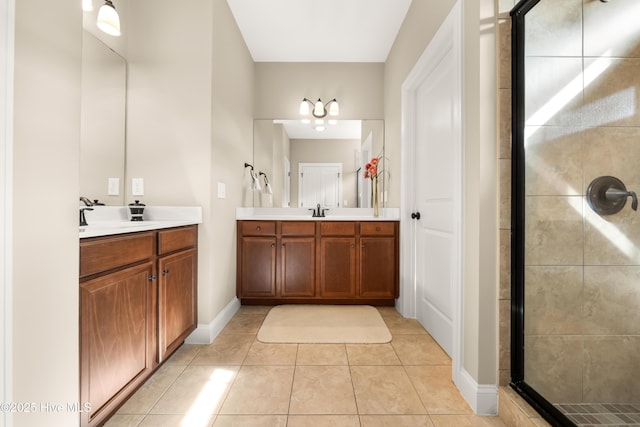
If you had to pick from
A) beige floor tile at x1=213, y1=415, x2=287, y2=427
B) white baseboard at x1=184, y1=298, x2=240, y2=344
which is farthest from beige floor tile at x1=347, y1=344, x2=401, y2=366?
white baseboard at x1=184, y1=298, x2=240, y2=344

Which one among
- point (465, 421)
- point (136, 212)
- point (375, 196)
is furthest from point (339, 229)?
point (465, 421)

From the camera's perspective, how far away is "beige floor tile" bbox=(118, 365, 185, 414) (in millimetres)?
1385

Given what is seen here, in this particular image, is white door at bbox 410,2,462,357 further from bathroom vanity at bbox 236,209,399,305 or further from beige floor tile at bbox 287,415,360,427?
beige floor tile at bbox 287,415,360,427

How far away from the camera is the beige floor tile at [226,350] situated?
182cm

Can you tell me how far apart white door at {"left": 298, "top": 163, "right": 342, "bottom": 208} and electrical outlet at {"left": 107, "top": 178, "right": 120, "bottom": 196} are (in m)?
1.71

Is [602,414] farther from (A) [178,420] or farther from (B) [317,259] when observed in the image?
(B) [317,259]

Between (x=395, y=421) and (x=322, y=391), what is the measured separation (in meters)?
0.39

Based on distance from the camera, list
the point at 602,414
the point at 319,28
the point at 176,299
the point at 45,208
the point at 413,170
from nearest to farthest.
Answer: the point at 45,208
the point at 602,414
the point at 176,299
the point at 413,170
the point at 319,28

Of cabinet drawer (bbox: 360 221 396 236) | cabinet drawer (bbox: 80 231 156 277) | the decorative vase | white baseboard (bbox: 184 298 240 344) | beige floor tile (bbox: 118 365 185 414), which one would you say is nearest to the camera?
cabinet drawer (bbox: 80 231 156 277)

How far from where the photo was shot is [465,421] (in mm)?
1306

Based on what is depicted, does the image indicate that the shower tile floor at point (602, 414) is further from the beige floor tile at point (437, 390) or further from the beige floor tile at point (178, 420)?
the beige floor tile at point (178, 420)

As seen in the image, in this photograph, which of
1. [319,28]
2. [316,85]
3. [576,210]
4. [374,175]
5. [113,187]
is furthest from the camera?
[316,85]

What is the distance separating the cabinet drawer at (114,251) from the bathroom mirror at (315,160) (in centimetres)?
179

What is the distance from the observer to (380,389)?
5.07 ft
